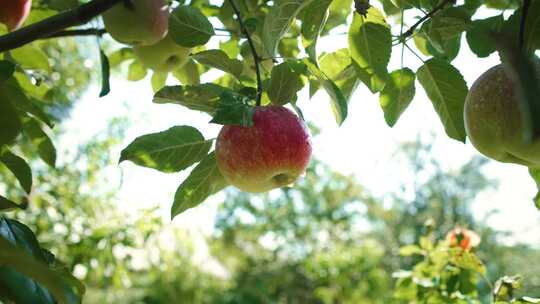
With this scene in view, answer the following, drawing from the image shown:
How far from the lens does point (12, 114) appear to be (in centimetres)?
76

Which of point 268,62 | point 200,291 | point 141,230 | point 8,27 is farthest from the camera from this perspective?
point 200,291

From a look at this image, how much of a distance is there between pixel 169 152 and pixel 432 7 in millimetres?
496

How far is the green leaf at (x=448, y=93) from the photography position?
3.14ft

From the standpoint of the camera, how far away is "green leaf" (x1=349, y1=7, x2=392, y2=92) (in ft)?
2.99

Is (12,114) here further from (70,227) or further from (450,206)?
(450,206)

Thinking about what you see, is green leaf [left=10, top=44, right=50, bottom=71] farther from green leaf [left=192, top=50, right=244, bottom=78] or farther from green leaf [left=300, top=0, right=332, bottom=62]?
green leaf [left=300, top=0, right=332, bottom=62]

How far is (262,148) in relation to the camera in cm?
96

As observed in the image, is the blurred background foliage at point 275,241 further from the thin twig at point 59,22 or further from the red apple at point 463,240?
the thin twig at point 59,22

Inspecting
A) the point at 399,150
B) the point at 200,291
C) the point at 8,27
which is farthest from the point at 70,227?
the point at 399,150

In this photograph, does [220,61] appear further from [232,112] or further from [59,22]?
[59,22]

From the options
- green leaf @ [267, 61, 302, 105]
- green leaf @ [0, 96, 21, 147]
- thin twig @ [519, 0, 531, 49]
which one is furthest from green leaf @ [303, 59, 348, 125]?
green leaf @ [0, 96, 21, 147]

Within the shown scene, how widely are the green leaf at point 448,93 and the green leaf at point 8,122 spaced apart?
653mm

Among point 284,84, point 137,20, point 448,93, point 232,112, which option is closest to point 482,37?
point 448,93

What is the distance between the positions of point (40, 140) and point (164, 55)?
1.07 ft
